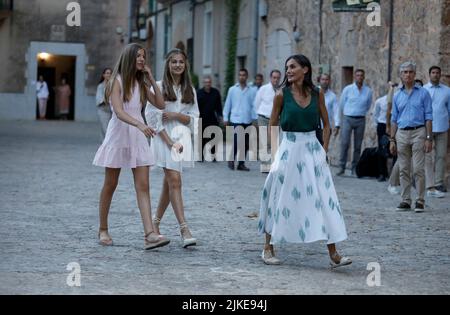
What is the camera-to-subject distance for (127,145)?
928 centimetres

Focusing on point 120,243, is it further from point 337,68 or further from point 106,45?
point 106,45

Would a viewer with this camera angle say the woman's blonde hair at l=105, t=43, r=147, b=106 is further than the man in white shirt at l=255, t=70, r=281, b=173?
No

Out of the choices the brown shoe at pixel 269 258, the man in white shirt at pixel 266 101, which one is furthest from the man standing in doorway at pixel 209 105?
the brown shoe at pixel 269 258

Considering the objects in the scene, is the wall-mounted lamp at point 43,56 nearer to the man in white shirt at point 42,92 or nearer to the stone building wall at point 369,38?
the man in white shirt at point 42,92

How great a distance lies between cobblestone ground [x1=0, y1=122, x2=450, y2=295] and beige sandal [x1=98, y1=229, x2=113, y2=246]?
0.09m

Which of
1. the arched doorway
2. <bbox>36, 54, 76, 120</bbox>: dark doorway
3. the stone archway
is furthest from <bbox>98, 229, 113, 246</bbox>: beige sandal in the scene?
<bbox>36, 54, 76, 120</bbox>: dark doorway

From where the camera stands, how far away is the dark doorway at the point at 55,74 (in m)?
45.4

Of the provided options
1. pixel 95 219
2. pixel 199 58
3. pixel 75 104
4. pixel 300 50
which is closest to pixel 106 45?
pixel 75 104

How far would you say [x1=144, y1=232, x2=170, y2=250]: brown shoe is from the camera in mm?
8938

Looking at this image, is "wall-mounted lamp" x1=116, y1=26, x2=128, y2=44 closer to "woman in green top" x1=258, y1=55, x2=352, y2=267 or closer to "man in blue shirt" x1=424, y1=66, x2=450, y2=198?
"man in blue shirt" x1=424, y1=66, x2=450, y2=198

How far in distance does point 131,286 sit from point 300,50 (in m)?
17.1

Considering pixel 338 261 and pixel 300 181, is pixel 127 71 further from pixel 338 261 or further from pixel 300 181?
pixel 338 261

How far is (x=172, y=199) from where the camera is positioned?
956 cm

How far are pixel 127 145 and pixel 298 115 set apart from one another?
1.61m
